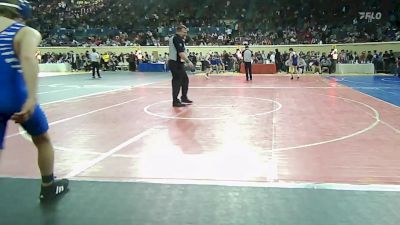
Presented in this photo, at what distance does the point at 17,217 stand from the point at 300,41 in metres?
30.1

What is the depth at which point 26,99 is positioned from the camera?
346 cm

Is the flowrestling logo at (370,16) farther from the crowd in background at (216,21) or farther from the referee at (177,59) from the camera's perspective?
the referee at (177,59)

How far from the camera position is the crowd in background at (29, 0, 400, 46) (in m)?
31.9

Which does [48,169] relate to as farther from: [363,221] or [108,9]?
[108,9]

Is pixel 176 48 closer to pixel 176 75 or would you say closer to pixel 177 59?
pixel 177 59

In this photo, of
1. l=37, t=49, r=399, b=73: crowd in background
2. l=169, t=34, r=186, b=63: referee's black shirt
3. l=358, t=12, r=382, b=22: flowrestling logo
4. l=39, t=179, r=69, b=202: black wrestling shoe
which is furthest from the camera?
l=358, t=12, r=382, b=22: flowrestling logo

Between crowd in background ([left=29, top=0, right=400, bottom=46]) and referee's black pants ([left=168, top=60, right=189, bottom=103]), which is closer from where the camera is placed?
referee's black pants ([left=168, top=60, right=189, bottom=103])

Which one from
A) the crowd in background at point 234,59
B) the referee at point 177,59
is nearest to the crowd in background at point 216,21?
the crowd in background at point 234,59

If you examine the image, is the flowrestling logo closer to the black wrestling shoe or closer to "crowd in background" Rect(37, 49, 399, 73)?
"crowd in background" Rect(37, 49, 399, 73)

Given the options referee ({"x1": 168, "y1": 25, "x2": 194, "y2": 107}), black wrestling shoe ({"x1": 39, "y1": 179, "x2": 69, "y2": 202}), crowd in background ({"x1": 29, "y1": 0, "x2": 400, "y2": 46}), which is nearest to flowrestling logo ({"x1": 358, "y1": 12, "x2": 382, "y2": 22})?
crowd in background ({"x1": 29, "y1": 0, "x2": 400, "y2": 46})

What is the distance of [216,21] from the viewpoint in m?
36.2

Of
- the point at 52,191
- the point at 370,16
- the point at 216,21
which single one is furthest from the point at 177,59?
the point at 216,21

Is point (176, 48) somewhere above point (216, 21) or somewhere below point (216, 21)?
below

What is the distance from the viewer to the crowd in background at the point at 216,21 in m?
31.9
